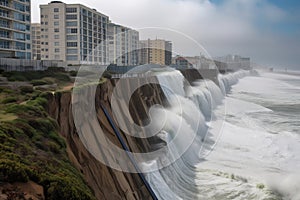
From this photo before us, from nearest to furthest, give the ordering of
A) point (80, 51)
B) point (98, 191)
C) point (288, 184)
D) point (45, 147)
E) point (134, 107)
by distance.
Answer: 1. point (45, 147)
2. point (98, 191)
3. point (288, 184)
4. point (134, 107)
5. point (80, 51)

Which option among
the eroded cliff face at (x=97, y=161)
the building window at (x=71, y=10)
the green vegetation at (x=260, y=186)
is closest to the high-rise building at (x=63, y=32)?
the building window at (x=71, y=10)

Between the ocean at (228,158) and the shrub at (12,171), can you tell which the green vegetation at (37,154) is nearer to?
the shrub at (12,171)

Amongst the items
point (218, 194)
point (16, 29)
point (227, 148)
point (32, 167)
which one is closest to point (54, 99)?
point (32, 167)

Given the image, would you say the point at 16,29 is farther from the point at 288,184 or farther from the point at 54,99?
the point at 288,184

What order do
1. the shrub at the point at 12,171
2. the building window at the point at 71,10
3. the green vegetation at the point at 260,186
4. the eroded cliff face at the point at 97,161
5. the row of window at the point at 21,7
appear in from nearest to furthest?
the shrub at the point at 12,171 → the eroded cliff face at the point at 97,161 → the green vegetation at the point at 260,186 → the row of window at the point at 21,7 → the building window at the point at 71,10

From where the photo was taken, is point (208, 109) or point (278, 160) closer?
point (278, 160)

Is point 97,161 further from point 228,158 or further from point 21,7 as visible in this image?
point 21,7
